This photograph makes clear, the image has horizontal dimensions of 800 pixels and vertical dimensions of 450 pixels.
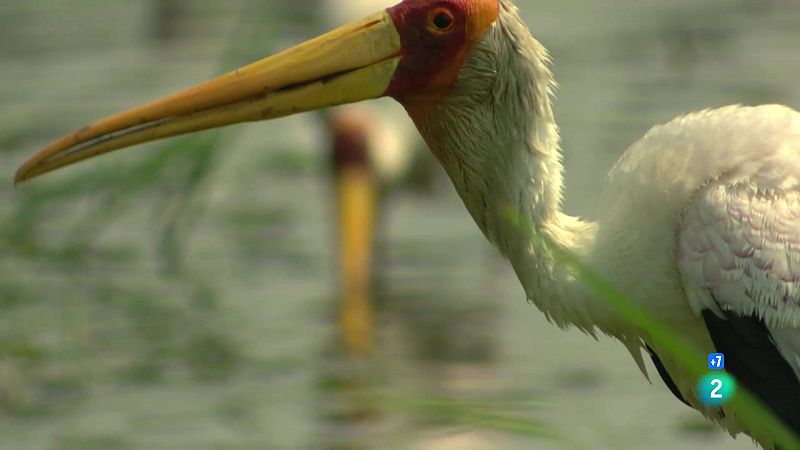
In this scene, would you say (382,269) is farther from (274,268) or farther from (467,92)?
(467,92)

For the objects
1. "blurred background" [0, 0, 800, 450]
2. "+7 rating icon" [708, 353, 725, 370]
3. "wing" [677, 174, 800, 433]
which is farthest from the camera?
"blurred background" [0, 0, 800, 450]

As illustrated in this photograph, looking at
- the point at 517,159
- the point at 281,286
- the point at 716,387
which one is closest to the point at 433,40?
the point at 517,159

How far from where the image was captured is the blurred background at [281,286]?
24.0ft

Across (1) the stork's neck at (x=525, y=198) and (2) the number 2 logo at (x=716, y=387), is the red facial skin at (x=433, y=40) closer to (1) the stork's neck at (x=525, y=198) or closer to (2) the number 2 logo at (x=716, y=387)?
(1) the stork's neck at (x=525, y=198)

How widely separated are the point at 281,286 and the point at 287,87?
12.2 ft

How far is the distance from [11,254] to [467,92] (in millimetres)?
3832

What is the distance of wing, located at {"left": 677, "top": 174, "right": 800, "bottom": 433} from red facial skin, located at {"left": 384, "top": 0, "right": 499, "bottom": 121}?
0.62 metres

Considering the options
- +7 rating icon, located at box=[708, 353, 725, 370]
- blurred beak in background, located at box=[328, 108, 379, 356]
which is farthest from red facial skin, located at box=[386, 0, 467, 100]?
blurred beak in background, located at box=[328, 108, 379, 356]

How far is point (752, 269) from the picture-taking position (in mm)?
4688

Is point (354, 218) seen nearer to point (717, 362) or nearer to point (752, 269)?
point (717, 362)

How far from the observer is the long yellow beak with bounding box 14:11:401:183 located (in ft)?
16.0

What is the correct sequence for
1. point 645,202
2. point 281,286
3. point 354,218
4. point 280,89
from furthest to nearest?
point 354,218 → point 281,286 → point 280,89 → point 645,202

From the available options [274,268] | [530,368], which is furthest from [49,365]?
[530,368]

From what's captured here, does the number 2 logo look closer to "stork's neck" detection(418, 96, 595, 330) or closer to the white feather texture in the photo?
the white feather texture
